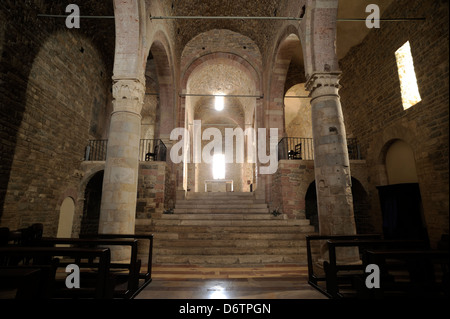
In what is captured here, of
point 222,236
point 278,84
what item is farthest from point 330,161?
point 278,84

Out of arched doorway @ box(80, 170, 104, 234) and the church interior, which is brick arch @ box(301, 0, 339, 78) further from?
arched doorway @ box(80, 170, 104, 234)

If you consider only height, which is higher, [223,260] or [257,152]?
[257,152]

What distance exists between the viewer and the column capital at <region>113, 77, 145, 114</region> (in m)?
5.43

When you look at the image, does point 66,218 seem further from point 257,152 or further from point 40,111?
point 257,152

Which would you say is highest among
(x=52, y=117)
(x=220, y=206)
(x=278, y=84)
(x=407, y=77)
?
(x=278, y=84)

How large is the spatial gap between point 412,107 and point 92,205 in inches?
465

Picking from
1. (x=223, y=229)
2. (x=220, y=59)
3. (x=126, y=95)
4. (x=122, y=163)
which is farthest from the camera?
(x=220, y=59)

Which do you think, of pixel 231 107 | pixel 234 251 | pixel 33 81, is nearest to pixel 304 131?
pixel 231 107

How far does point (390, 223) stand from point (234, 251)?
468cm

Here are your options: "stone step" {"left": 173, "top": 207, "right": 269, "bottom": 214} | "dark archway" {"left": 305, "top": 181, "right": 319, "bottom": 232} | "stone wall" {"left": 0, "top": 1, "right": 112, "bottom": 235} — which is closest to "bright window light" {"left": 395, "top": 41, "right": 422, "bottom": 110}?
"dark archway" {"left": 305, "top": 181, "right": 319, "bottom": 232}

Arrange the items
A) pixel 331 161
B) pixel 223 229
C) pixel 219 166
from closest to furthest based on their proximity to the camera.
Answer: pixel 331 161 < pixel 223 229 < pixel 219 166

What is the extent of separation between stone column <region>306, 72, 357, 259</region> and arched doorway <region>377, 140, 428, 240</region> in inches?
131

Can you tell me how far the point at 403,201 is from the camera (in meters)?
6.96

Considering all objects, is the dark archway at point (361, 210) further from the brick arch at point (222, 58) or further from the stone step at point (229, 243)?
the brick arch at point (222, 58)
